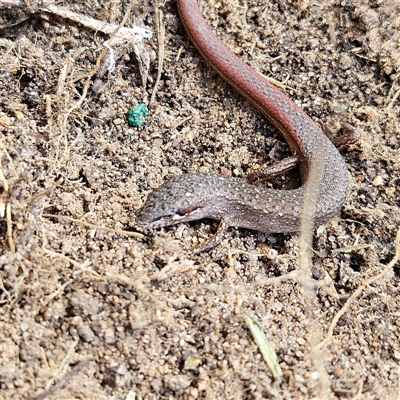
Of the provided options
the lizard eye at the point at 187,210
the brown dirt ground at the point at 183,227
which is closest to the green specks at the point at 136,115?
the brown dirt ground at the point at 183,227

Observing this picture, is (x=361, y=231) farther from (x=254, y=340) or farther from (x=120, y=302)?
(x=120, y=302)

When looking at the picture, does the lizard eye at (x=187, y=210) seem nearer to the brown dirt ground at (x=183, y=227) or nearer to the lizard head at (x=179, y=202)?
the lizard head at (x=179, y=202)

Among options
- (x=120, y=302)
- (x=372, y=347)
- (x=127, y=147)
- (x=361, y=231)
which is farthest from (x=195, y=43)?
(x=372, y=347)

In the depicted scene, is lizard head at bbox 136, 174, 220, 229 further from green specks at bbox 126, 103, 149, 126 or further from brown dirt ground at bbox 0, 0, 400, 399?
green specks at bbox 126, 103, 149, 126

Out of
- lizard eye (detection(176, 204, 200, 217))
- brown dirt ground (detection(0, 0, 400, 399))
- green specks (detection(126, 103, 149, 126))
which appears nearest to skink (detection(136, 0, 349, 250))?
lizard eye (detection(176, 204, 200, 217))

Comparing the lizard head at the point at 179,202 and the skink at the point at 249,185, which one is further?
the skink at the point at 249,185

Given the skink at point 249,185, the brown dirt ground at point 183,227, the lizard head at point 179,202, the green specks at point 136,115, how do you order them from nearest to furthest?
the brown dirt ground at point 183,227 → the lizard head at point 179,202 → the skink at point 249,185 → the green specks at point 136,115
